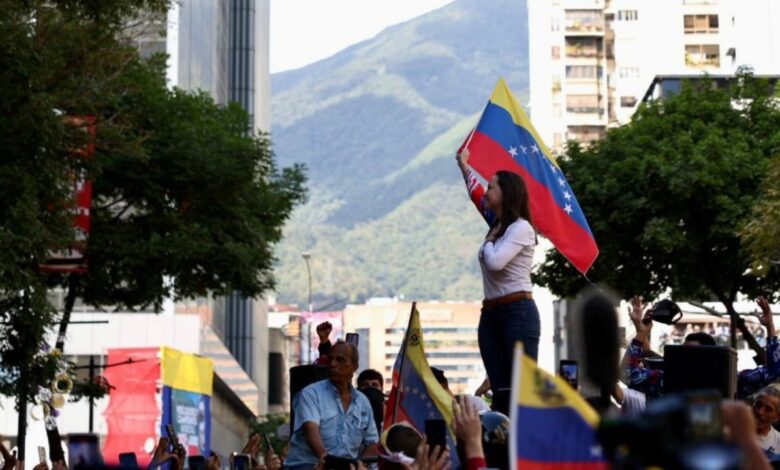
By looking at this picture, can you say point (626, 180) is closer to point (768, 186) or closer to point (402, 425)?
point (768, 186)

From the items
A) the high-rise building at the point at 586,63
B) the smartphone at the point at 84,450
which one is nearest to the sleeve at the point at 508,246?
the smartphone at the point at 84,450

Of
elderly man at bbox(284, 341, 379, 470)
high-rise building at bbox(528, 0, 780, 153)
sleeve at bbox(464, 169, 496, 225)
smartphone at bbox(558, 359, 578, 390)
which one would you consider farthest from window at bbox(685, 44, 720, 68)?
smartphone at bbox(558, 359, 578, 390)

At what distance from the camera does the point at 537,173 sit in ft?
44.3

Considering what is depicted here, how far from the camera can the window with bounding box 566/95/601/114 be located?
14238cm

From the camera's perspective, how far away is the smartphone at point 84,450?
574cm

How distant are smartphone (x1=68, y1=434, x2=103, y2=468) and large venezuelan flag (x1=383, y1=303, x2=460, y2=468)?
3.63 metres

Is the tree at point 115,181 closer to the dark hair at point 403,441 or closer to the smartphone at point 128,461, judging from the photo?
the dark hair at point 403,441

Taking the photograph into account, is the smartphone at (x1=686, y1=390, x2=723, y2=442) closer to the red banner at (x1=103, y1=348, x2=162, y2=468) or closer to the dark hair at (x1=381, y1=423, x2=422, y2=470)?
the dark hair at (x1=381, y1=423, x2=422, y2=470)

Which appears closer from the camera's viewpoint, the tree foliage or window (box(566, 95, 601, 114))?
the tree foliage

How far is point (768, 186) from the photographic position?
135ft

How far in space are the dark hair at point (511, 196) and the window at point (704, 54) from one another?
122 metres

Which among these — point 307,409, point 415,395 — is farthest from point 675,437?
point 307,409

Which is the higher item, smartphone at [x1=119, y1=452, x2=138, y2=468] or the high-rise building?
the high-rise building

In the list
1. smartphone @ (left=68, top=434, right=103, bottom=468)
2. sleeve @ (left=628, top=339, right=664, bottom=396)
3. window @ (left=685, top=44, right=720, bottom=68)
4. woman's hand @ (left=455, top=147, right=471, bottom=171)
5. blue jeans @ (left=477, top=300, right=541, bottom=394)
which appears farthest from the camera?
window @ (left=685, top=44, right=720, bottom=68)
